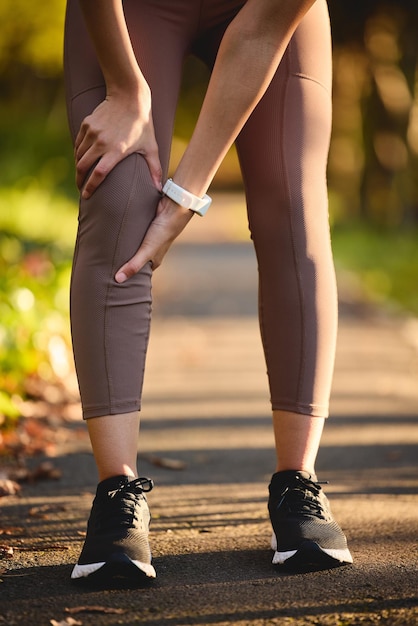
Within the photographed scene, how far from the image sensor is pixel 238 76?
1909 mm

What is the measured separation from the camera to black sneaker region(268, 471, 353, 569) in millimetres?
1848

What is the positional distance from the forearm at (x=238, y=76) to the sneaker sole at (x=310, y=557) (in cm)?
Result: 76

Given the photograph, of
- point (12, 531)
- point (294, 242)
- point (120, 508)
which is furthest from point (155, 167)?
point (12, 531)

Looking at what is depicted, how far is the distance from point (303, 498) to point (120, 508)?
15.5 inches

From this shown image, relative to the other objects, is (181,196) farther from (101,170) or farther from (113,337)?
(113,337)

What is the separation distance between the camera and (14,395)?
12.0ft

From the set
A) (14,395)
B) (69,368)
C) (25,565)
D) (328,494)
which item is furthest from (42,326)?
(25,565)

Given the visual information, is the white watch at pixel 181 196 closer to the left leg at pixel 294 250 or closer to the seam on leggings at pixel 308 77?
the left leg at pixel 294 250

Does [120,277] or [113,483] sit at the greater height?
[120,277]

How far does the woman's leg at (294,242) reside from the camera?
1990 mm

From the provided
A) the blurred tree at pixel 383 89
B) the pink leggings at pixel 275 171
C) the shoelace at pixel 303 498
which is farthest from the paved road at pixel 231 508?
the blurred tree at pixel 383 89

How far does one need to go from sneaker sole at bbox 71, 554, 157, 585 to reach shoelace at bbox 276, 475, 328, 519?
0.33m

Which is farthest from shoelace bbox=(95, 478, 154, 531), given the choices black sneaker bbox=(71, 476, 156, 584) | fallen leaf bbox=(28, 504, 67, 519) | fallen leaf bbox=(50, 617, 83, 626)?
fallen leaf bbox=(28, 504, 67, 519)

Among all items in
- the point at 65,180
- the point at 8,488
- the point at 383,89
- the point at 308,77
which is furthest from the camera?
the point at 383,89
